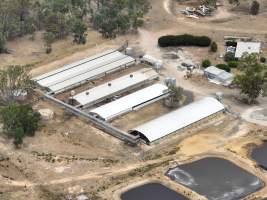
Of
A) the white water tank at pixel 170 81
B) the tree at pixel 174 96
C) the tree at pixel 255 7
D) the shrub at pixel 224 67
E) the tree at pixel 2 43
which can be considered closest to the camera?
the tree at pixel 174 96

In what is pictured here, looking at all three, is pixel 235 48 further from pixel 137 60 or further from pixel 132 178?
pixel 132 178

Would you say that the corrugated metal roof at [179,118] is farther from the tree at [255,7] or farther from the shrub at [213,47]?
the tree at [255,7]

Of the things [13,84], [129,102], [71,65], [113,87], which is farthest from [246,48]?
[13,84]

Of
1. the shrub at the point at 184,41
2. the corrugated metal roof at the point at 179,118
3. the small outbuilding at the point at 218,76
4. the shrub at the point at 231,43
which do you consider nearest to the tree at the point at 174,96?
the corrugated metal roof at the point at 179,118

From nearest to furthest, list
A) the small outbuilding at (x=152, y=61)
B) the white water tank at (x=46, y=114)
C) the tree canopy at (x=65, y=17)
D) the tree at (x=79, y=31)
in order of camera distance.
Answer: the white water tank at (x=46, y=114)
the small outbuilding at (x=152, y=61)
the tree at (x=79, y=31)
the tree canopy at (x=65, y=17)

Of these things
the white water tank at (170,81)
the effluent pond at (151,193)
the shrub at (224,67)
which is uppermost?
the shrub at (224,67)

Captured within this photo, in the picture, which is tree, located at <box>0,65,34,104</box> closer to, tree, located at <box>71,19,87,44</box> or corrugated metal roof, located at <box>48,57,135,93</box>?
corrugated metal roof, located at <box>48,57,135,93</box>

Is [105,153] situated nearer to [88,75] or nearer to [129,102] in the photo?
[129,102]

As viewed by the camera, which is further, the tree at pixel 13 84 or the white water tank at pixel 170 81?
the white water tank at pixel 170 81
